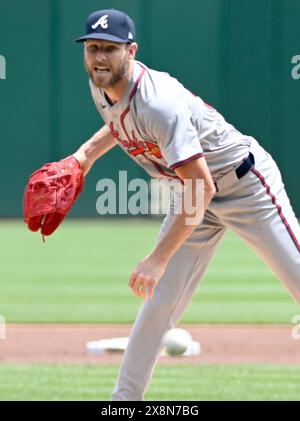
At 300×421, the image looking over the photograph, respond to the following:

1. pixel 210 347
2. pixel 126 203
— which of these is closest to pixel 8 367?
pixel 210 347

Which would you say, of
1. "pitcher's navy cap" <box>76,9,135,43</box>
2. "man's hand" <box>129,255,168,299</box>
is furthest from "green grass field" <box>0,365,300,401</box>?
"pitcher's navy cap" <box>76,9,135,43</box>

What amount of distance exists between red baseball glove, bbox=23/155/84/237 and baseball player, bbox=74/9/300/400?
119 mm

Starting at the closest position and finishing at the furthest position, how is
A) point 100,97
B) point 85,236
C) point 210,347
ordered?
point 100,97, point 210,347, point 85,236

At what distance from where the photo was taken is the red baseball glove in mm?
3926

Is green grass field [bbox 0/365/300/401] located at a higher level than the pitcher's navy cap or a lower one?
lower

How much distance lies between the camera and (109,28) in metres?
3.40

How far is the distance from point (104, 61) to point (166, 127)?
0.97ft

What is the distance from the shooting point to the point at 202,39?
14266 mm

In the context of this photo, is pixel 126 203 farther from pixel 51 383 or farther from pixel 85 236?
pixel 51 383

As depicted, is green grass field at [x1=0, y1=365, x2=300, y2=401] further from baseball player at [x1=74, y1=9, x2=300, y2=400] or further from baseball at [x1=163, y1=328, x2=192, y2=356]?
baseball player at [x1=74, y1=9, x2=300, y2=400]

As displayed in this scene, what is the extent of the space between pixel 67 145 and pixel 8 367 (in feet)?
30.0

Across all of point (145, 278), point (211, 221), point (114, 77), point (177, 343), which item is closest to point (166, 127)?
point (114, 77)

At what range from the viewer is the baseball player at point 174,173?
3.43 m
